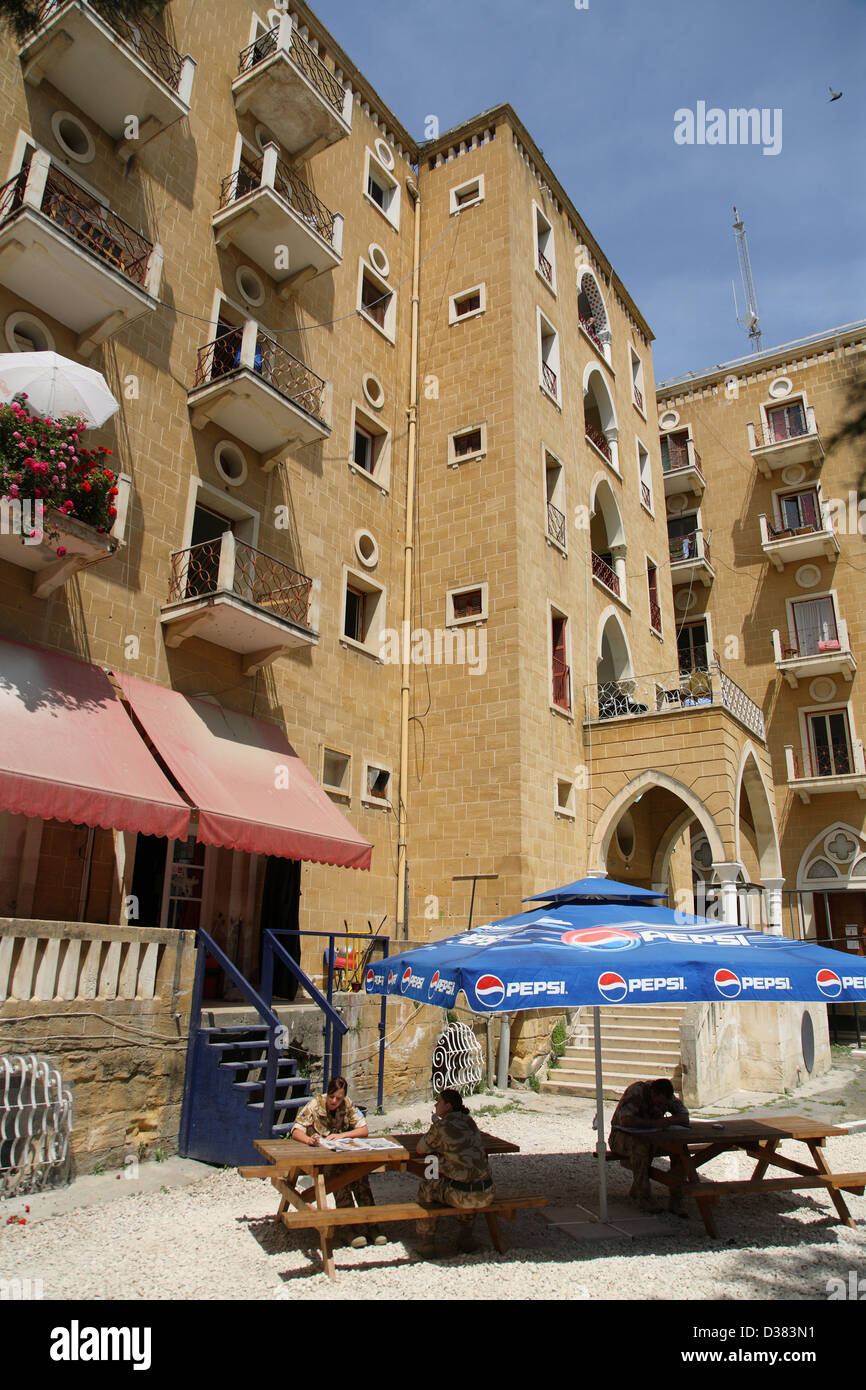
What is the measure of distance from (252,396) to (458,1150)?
10933 mm

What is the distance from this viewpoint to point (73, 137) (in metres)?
12.5

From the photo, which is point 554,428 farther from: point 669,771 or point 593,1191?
point 593,1191

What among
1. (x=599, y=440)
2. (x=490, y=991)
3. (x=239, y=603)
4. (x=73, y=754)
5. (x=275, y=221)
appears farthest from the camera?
(x=599, y=440)

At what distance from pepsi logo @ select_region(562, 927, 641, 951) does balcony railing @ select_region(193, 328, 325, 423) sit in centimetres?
995

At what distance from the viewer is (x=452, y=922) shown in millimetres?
16578

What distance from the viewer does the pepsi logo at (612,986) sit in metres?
6.10

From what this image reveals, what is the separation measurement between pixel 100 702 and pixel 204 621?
2.29 metres

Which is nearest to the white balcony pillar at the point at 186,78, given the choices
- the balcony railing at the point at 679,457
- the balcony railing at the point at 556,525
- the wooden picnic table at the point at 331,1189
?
the balcony railing at the point at 556,525

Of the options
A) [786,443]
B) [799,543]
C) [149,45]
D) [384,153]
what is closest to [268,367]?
[149,45]

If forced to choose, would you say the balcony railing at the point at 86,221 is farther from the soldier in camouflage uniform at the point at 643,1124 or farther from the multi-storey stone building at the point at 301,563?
the soldier in camouflage uniform at the point at 643,1124

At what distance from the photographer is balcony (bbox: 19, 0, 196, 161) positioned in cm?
1154

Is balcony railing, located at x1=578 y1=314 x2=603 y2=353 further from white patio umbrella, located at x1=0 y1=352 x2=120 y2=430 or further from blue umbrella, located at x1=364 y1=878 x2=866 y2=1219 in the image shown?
blue umbrella, located at x1=364 y1=878 x2=866 y2=1219

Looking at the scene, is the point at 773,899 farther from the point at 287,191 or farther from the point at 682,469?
the point at 287,191
